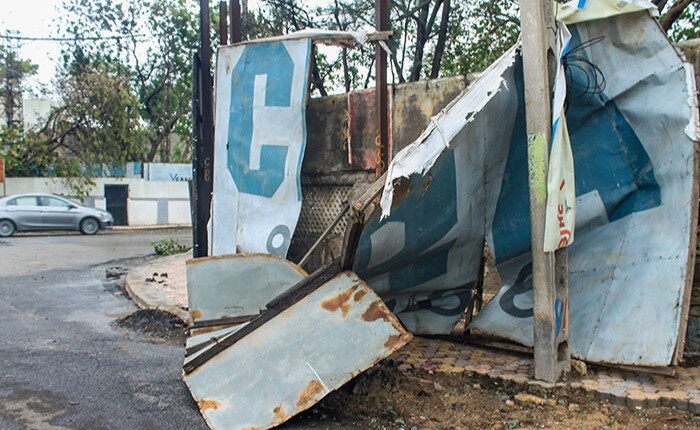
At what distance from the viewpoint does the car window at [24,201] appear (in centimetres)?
1903

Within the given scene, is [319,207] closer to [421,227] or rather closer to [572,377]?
[421,227]

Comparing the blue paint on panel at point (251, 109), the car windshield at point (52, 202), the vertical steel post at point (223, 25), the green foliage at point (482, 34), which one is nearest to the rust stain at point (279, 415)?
the blue paint on panel at point (251, 109)

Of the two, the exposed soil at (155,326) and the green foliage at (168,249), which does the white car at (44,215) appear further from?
the exposed soil at (155,326)

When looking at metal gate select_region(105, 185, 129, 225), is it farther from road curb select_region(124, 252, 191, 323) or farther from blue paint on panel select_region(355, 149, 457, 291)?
blue paint on panel select_region(355, 149, 457, 291)

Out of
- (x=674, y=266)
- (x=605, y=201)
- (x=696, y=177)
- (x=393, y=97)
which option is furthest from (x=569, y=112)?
(x=393, y=97)

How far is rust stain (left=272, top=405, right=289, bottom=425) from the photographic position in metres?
3.44

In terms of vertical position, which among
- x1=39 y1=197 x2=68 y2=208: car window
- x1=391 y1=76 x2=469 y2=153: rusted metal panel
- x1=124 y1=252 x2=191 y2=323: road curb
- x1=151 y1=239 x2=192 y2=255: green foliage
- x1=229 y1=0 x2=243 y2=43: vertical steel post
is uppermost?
x1=229 y1=0 x2=243 y2=43: vertical steel post

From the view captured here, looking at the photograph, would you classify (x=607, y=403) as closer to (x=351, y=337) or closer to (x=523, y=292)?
(x=523, y=292)

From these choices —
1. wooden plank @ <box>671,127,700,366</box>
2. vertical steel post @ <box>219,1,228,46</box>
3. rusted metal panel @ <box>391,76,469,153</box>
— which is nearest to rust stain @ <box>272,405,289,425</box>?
wooden plank @ <box>671,127,700,366</box>

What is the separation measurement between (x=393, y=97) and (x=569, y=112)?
1716mm

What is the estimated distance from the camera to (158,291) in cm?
801

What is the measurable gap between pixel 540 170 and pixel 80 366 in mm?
3671

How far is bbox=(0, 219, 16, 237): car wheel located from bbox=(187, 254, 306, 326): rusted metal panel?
16.4 m

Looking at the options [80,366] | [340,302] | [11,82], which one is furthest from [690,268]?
[11,82]
